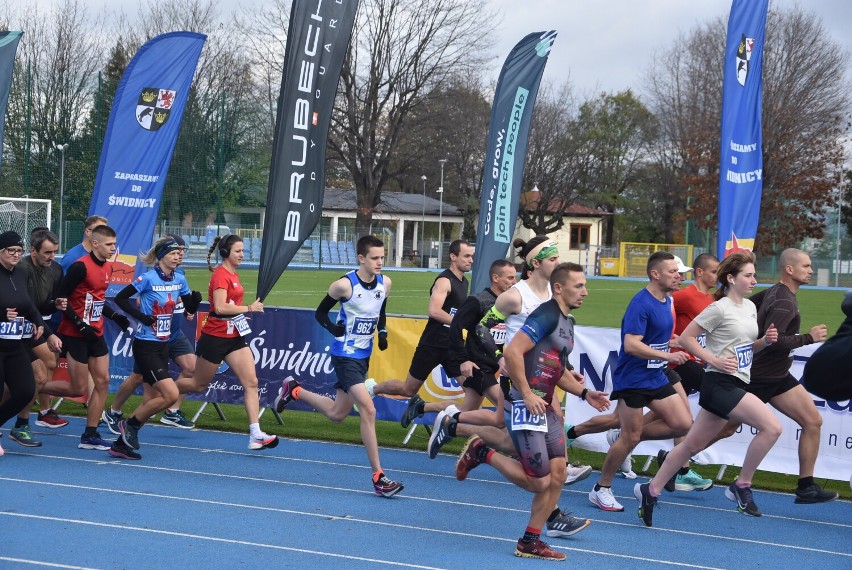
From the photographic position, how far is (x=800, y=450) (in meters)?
8.05

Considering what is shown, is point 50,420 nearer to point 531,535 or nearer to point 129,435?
point 129,435

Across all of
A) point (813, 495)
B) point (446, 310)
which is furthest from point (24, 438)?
point (813, 495)

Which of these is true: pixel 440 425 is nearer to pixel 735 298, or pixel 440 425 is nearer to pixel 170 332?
pixel 735 298

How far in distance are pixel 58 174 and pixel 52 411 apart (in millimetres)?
24410

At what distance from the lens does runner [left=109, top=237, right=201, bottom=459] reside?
367 inches

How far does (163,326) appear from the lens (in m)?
9.55

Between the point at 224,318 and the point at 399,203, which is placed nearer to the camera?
the point at 224,318

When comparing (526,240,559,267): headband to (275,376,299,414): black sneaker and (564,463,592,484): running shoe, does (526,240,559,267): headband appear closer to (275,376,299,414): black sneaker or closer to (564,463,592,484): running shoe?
(564,463,592,484): running shoe

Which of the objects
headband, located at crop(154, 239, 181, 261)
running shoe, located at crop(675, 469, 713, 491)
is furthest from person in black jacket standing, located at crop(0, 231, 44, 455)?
running shoe, located at crop(675, 469, 713, 491)

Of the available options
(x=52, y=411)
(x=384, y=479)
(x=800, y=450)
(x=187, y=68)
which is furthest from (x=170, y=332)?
(x=800, y=450)

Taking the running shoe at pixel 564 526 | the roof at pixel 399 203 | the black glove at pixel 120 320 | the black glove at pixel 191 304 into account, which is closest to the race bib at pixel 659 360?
the running shoe at pixel 564 526

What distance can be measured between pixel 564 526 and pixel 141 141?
865cm

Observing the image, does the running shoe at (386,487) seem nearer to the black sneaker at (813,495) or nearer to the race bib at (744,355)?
the race bib at (744,355)

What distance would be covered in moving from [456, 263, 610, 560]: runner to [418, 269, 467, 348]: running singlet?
310cm
